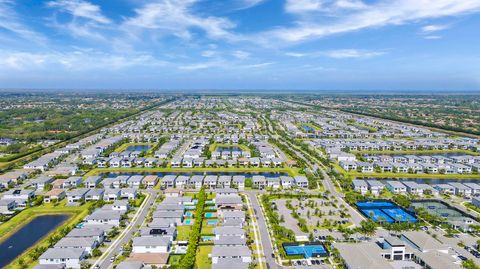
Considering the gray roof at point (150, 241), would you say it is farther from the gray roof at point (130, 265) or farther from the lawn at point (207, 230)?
the lawn at point (207, 230)

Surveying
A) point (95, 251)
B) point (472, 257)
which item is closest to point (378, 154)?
point (472, 257)

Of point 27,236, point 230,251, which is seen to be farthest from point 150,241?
point 27,236

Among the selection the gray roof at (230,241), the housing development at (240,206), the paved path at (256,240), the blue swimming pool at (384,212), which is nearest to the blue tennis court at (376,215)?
the blue swimming pool at (384,212)

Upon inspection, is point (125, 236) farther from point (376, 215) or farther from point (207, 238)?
point (376, 215)

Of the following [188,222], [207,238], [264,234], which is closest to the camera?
[207,238]

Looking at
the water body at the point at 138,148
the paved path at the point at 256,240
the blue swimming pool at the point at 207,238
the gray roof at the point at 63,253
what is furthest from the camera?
the water body at the point at 138,148

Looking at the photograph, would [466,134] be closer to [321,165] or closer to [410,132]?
[410,132]

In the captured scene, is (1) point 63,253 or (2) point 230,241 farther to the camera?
(2) point 230,241

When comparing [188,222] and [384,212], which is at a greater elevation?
[188,222]
